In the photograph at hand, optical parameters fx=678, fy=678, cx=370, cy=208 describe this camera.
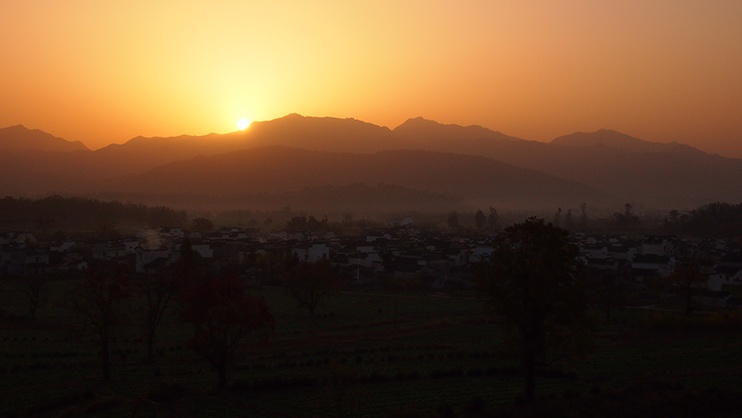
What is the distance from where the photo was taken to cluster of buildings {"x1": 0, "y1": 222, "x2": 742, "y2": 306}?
2066 inches

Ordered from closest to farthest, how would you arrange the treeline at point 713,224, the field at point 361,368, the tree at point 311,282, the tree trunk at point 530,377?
the tree trunk at point 530,377
the field at point 361,368
the tree at point 311,282
the treeline at point 713,224

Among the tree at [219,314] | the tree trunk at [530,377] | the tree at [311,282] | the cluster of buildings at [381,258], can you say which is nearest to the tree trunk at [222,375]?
the tree at [219,314]

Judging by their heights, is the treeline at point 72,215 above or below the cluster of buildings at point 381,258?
above

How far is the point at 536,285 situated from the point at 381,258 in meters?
44.0

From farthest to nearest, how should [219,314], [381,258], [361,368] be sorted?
[381,258] < [361,368] < [219,314]

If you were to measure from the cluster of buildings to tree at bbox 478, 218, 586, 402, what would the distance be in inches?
1154

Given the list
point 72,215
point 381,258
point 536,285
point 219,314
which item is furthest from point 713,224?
point 72,215

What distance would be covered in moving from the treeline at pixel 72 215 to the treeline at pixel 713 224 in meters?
76.9

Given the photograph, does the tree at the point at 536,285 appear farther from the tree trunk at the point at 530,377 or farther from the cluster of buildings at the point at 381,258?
the cluster of buildings at the point at 381,258

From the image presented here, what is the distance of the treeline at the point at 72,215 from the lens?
97.0 m

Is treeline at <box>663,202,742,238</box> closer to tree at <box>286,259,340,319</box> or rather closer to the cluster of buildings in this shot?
the cluster of buildings

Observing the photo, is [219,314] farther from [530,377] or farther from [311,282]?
[311,282]

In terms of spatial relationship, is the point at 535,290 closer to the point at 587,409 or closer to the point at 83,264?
the point at 587,409

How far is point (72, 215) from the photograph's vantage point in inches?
4205
